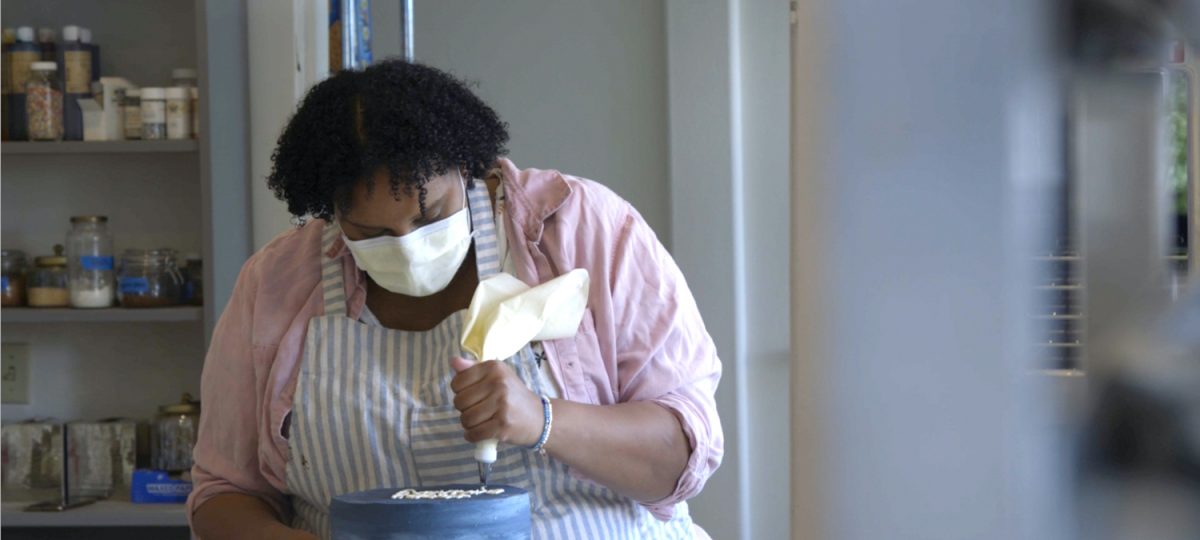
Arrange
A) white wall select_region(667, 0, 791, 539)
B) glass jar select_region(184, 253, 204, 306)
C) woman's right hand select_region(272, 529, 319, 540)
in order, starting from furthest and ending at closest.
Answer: white wall select_region(667, 0, 791, 539)
glass jar select_region(184, 253, 204, 306)
woman's right hand select_region(272, 529, 319, 540)

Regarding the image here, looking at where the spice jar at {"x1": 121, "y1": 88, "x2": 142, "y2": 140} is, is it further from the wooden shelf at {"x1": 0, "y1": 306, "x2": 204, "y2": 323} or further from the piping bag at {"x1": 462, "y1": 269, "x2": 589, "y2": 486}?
the piping bag at {"x1": 462, "y1": 269, "x2": 589, "y2": 486}

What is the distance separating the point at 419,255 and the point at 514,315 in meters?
0.19

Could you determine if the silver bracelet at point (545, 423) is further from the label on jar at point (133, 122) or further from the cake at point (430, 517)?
the label on jar at point (133, 122)

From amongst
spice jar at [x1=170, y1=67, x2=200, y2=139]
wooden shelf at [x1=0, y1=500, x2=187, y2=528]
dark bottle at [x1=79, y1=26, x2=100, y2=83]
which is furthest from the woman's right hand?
dark bottle at [x1=79, y1=26, x2=100, y2=83]

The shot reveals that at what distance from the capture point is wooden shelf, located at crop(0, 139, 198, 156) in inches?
106

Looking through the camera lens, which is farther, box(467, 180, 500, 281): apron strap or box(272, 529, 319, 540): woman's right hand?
box(467, 180, 500, 281): apron strap

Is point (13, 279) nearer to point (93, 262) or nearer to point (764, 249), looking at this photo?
point (93, 262)

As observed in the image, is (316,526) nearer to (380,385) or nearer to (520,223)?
(380,385)

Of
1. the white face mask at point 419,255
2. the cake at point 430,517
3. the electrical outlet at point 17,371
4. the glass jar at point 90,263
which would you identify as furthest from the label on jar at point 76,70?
the cake at point 430,517

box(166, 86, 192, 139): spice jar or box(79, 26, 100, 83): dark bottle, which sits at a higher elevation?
box(79, 26, 100, 83): dark bottle

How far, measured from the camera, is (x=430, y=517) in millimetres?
1095

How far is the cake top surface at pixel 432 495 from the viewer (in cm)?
111

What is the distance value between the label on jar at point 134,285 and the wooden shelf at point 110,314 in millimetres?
41

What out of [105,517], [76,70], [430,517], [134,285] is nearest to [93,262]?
[134,285]
